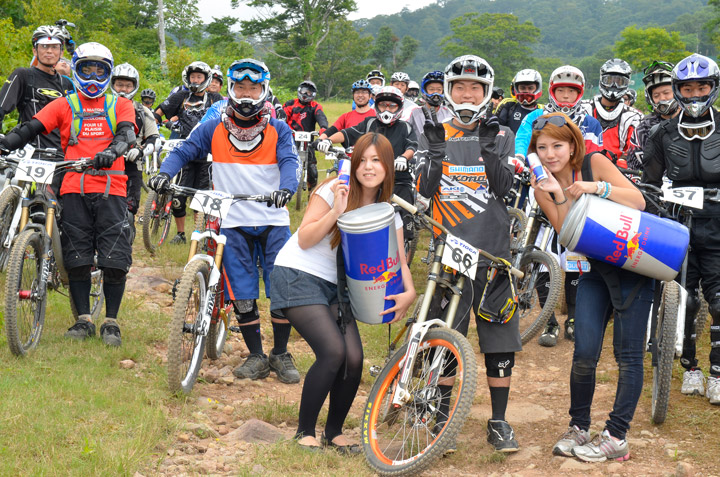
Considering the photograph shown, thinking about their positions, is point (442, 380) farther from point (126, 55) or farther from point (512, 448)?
point (126, 55)

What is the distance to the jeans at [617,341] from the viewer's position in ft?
14.9

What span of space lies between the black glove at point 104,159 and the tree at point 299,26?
51.9m

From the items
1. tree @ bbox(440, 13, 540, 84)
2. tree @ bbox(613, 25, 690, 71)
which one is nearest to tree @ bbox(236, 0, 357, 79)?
tree @ bbox(613, 25, 690, 71)

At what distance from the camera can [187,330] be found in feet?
17.3

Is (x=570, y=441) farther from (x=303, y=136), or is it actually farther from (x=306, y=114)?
(x=306, y=114)

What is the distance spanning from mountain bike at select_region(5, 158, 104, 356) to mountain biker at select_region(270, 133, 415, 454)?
222 centimetres

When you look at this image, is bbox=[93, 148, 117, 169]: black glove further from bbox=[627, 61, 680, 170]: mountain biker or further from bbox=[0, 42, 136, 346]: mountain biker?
bbox=[627, 61, 680, 170]: mountain biker

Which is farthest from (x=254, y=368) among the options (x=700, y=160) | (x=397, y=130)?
(x=397, y=130)

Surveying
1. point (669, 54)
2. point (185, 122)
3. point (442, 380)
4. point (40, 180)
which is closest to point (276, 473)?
point (442, 380)

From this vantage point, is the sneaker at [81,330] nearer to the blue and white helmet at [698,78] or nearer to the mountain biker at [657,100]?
the blue and white helmet at [698,78]

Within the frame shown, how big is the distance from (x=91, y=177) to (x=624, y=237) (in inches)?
168

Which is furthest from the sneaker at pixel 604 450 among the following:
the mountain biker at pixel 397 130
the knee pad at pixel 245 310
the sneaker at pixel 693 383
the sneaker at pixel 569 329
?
the mountain biker at pixel 397 130

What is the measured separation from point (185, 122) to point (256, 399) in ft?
19.8

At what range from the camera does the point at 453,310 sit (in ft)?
14.9
